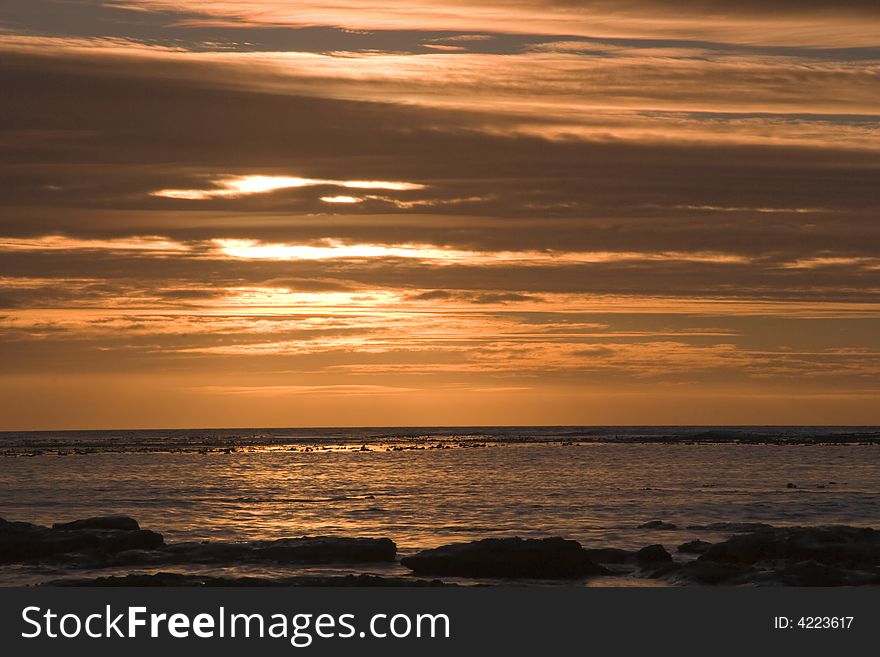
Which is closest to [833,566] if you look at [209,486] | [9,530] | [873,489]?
[9,530]

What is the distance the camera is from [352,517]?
6050 cm

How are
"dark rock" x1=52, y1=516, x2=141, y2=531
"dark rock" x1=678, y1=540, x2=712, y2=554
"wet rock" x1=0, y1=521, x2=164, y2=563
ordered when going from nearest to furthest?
"wet rock" x1=0, y1=521, x2=164, y2=563 → "dark rock" x1=678, y1=540, x2=712, y2=554 → "dark rock" x1=52, y1=516, x2=141, y2=531

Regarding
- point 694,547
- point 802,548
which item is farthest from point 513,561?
point 802,548

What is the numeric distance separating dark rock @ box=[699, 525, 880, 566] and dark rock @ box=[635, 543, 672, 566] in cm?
117

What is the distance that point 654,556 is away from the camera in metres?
40.6

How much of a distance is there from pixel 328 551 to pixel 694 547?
Result: 13141 mm

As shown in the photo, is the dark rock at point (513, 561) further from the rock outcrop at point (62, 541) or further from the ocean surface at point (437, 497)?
the rock outcrop at point (62, 541)

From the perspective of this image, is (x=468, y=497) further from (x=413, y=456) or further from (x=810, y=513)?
(x=413, y=456)

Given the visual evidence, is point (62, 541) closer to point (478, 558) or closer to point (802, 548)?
point (478, 558)

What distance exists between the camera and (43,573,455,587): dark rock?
34.7 metres

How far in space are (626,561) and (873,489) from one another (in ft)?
136

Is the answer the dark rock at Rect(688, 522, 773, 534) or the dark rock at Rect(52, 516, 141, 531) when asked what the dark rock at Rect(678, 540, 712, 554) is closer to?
the dark rock at Rect(688, 522, 773, 534)

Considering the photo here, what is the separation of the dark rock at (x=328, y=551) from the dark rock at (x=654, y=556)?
869 cm

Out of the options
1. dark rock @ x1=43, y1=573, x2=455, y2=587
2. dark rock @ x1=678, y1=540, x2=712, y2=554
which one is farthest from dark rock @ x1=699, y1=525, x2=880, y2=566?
dark rock @ x1=43, y1=573, x2=455, y2=587
